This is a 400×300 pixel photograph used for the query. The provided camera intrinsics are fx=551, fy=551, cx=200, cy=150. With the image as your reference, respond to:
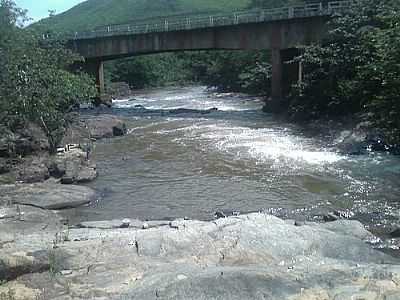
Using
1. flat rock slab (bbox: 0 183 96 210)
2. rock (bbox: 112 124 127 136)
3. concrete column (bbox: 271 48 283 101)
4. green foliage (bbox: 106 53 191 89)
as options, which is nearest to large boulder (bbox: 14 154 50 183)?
flat rock slab (bbox: 0 183 96 210)

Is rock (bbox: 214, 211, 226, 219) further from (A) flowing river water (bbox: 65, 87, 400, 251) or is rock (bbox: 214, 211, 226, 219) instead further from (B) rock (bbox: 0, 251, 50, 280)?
(B) rock (bbox: 0, 251, 50, 280)

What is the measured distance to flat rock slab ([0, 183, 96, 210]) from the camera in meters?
18.9

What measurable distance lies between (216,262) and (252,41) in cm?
3702

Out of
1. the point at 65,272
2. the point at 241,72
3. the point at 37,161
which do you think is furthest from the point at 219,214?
the point at 241,72

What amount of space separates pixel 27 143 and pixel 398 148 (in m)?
A: 17.2

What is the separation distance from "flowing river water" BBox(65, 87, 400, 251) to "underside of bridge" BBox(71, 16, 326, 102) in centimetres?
807

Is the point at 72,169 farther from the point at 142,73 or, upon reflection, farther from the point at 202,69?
the point at 202,69

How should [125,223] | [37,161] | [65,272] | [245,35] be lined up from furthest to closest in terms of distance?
1. [245,35]
2. [37,161]
3. [125,223]
4. [65,272]

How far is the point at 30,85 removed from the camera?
25.3m

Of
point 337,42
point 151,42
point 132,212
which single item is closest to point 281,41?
point 337,42

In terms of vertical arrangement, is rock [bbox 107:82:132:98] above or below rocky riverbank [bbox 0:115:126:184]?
below

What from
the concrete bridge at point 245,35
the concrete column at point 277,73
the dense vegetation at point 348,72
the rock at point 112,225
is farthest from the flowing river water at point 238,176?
the concrete bridge at point 245,35

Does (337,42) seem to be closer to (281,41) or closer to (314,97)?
(314,97)

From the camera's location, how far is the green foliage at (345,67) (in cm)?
2955
